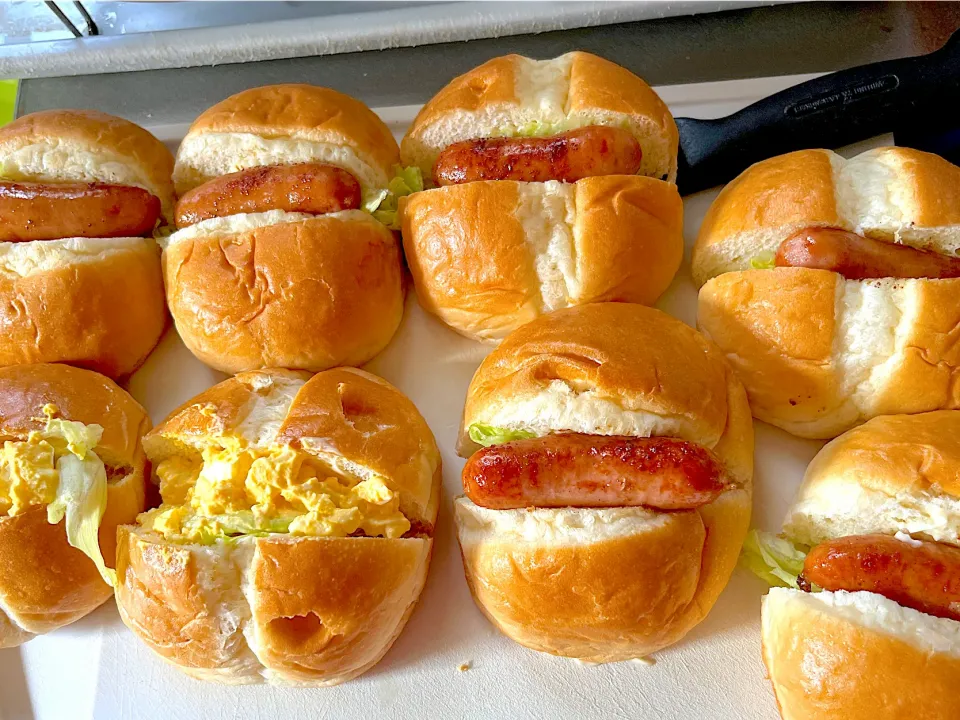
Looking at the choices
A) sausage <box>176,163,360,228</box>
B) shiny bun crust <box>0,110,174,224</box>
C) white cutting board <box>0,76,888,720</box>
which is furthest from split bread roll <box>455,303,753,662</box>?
shiny bun crust <box>0,110,174,224</box>

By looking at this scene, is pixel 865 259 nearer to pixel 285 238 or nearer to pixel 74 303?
pixel 285 238

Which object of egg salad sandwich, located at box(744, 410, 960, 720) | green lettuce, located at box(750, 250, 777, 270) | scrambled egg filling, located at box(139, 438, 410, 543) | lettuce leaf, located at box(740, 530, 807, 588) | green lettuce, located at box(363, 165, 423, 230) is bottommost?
lettuce leaf, located at box(740, 530, 807, 588)

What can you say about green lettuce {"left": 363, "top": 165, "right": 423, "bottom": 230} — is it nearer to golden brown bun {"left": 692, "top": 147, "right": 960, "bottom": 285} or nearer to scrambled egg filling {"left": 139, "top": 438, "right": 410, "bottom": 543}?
scrambled egg filling {"left": 139, "top": 438, "right": 410, "bottom": 543}

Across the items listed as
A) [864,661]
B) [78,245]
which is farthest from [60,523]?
[864,661]

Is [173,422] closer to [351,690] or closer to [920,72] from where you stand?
[351,690]

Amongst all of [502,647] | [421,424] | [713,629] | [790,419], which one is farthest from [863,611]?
[421,424]

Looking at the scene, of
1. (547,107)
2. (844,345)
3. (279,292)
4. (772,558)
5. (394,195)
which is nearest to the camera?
(772,558)
